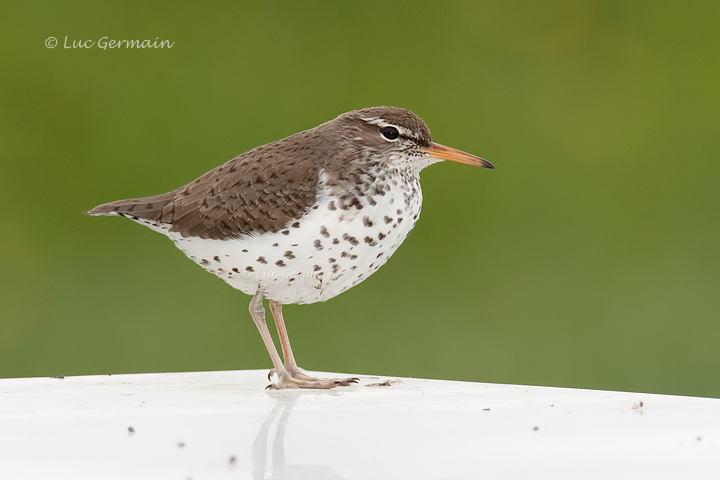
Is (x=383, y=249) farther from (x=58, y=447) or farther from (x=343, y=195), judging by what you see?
(x=58, y=447)

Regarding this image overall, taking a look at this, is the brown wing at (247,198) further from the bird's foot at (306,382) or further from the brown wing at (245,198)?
the bird's foot at (306,382)

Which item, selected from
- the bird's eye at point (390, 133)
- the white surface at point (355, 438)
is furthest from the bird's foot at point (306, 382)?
the bird's eye at point (390, 133)

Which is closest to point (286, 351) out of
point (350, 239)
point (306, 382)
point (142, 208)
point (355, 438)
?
point (306, 382)

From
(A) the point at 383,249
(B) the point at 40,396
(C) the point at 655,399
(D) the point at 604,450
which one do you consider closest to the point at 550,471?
(D) the point at 604,450

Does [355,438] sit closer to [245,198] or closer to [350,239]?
[350,239]

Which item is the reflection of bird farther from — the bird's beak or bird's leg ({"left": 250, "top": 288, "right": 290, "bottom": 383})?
the bird's beak
